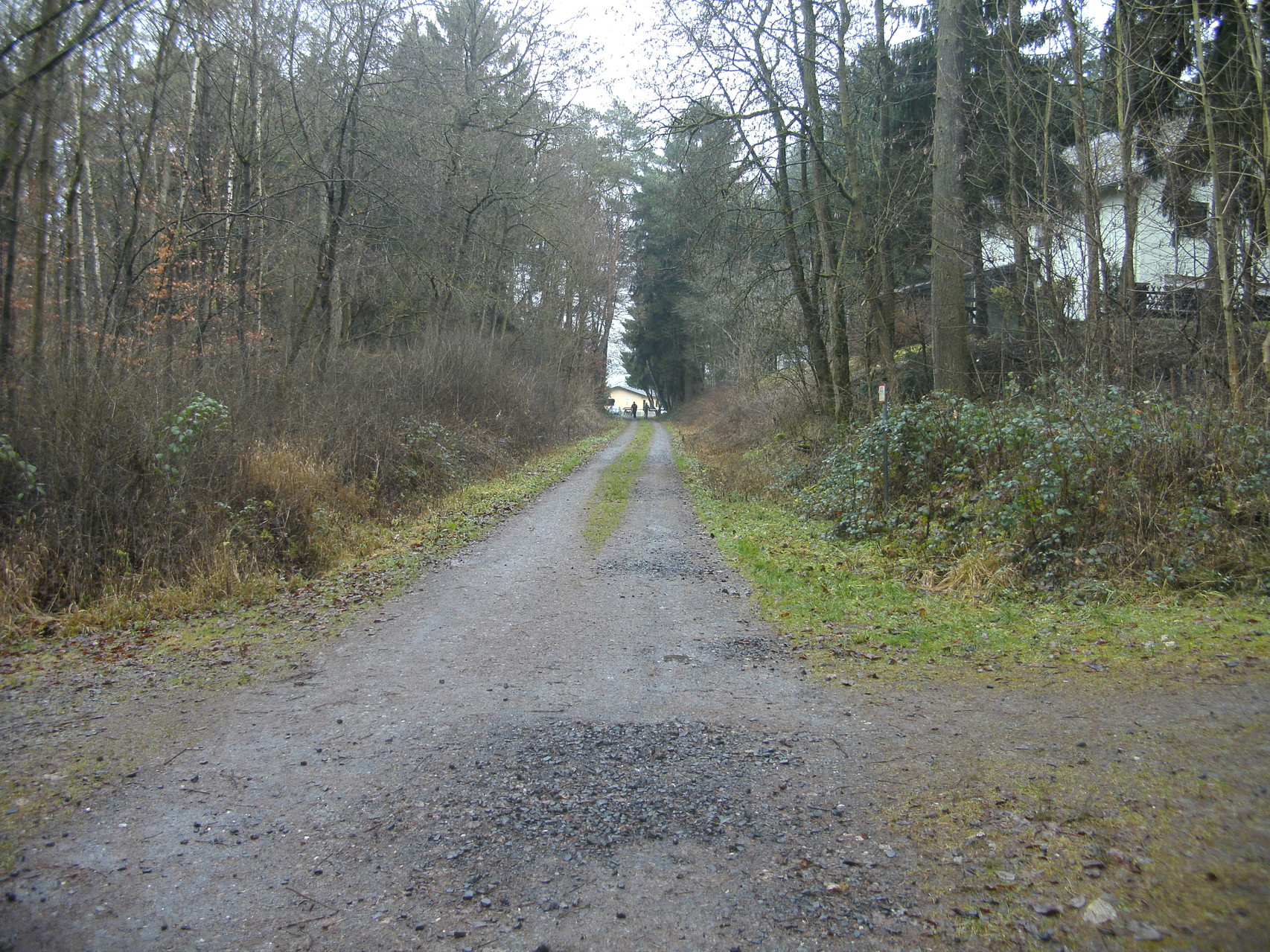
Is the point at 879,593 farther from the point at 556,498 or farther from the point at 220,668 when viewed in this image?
the point at 556,498

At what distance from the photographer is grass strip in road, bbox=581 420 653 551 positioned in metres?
12.4

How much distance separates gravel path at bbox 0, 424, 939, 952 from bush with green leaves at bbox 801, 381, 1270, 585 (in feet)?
11.8

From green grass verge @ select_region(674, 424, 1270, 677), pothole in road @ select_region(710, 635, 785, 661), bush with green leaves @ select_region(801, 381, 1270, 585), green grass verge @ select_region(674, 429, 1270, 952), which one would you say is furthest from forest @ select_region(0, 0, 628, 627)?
bush with green leaves @ select_region(801, 381, 1270, 585)

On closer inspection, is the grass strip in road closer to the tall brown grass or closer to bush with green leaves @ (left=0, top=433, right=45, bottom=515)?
the tall brown grass

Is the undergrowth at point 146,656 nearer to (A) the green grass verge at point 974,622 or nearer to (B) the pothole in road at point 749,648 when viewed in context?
(B) the pothole in road at point 749,648

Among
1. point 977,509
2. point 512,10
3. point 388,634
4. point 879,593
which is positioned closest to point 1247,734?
point 879,593

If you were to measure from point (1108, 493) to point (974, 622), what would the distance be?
7.72 ft

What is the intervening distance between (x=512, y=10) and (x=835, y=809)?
24.3 meters

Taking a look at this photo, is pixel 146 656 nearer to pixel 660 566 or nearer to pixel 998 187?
pixel 660 566

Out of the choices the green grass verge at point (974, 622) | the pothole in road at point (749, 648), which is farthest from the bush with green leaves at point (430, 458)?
the pothole in road at point (749, 648)

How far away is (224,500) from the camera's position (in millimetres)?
9766

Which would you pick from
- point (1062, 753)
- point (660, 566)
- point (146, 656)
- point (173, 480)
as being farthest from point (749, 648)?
point (173, 480)

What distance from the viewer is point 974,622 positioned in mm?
7133

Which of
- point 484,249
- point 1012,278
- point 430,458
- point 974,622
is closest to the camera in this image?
point 974,622
